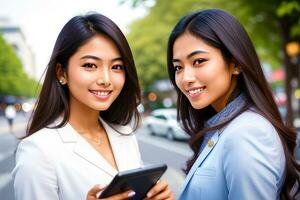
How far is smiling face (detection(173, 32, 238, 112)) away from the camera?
5.36 ft

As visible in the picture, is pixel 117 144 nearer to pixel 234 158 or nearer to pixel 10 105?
pixel 234 158

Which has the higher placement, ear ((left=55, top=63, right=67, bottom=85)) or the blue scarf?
ear ((left=55, top=63, right=67, bottom=85))

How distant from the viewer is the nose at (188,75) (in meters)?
1.69

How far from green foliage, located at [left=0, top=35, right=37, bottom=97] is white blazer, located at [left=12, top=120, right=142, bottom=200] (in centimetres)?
119

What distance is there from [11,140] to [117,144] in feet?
3.96

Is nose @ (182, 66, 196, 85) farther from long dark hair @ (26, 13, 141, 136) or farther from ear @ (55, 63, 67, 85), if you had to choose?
ear @ (55, 63, 67, 85)

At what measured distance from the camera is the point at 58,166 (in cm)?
162

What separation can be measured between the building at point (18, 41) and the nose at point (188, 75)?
4.98 feet

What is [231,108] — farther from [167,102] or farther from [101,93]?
[167,102]

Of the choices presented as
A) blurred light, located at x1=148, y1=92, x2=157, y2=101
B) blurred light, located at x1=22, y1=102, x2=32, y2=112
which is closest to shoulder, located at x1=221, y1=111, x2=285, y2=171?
blurred light, located at x1=22, y1=102, x2=32, y2=112

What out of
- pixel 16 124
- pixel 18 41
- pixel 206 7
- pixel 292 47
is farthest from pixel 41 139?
pixel 292 47

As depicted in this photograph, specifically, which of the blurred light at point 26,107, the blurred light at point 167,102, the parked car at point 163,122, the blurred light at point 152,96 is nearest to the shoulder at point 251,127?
the blurred light at point 26,107

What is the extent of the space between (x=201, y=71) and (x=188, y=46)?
4.5 inches

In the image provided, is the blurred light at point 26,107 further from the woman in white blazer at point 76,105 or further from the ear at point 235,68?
the ear at point 235,68
